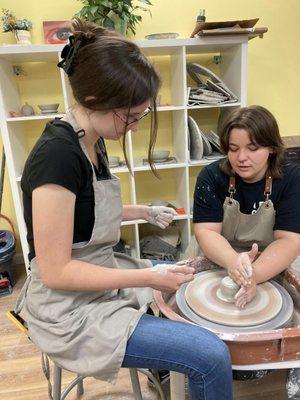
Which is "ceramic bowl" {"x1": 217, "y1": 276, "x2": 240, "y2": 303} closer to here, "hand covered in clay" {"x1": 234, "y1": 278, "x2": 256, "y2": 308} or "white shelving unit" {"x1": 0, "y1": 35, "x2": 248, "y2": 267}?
"hand covered in clay" {"x1": 234, "y1": 278, "x2": 256, "y2": 308}

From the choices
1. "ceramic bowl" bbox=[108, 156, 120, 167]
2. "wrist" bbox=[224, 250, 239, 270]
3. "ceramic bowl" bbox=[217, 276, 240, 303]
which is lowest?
"ceramic bowl" bbox=[217, 276, 240, 303]

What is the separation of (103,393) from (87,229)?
902mm

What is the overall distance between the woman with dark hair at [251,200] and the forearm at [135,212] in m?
0.22

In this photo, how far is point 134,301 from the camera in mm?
966

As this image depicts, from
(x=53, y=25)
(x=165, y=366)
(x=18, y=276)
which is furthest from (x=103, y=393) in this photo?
(x=53, y=25)

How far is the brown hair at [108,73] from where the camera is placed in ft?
2.56

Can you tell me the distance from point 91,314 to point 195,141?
155 centimetres

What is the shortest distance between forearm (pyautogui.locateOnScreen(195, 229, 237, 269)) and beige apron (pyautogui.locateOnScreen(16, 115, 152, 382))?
331 millimetres

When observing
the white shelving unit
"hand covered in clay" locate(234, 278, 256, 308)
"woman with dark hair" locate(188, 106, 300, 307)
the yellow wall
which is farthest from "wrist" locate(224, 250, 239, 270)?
the yellow wall

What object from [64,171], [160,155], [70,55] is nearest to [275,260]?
[64,171]

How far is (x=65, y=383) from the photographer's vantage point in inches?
58.7

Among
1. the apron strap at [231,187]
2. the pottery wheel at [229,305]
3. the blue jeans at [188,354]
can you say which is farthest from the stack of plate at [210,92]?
the blue jeans at [188,354]

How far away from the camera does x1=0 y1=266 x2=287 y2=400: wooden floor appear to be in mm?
1394

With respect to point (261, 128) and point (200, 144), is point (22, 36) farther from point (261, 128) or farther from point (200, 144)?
point (261, 128)
